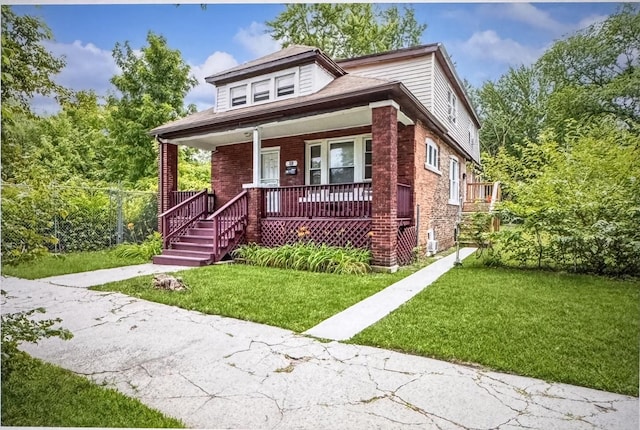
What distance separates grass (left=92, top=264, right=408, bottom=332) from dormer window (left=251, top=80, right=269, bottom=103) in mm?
4287

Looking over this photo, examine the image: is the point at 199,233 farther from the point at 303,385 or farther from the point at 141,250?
the point at 303,385

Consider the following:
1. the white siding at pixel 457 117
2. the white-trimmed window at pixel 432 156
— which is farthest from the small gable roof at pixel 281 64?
the white-trimmed window at pixel 432 156

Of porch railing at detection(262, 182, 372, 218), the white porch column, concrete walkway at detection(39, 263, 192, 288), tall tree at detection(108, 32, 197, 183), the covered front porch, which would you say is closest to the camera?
concrete walkway at detection(39, 263, 192, 288)

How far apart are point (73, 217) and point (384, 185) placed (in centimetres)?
599

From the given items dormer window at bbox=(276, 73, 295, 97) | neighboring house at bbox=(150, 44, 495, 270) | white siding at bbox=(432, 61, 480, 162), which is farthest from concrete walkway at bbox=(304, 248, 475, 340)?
dormer window at bbox=(276, 73, 295, 97)

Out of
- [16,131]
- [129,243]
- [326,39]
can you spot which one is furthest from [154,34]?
[326,39]

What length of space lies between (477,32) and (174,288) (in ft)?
14.6

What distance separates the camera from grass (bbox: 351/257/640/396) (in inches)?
95.3

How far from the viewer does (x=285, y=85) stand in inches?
316

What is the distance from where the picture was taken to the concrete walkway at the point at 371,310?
3143 mm

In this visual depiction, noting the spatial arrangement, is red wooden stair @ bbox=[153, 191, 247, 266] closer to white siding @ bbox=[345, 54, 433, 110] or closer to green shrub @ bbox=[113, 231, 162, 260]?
green shrub @ bbox=[113, 231, 162, 260]

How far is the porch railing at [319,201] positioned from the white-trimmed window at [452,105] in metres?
4.46

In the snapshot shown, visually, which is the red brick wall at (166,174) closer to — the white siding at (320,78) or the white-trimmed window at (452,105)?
the white siding at (320,78)

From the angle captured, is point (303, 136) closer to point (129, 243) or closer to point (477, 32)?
point (129, 243)
